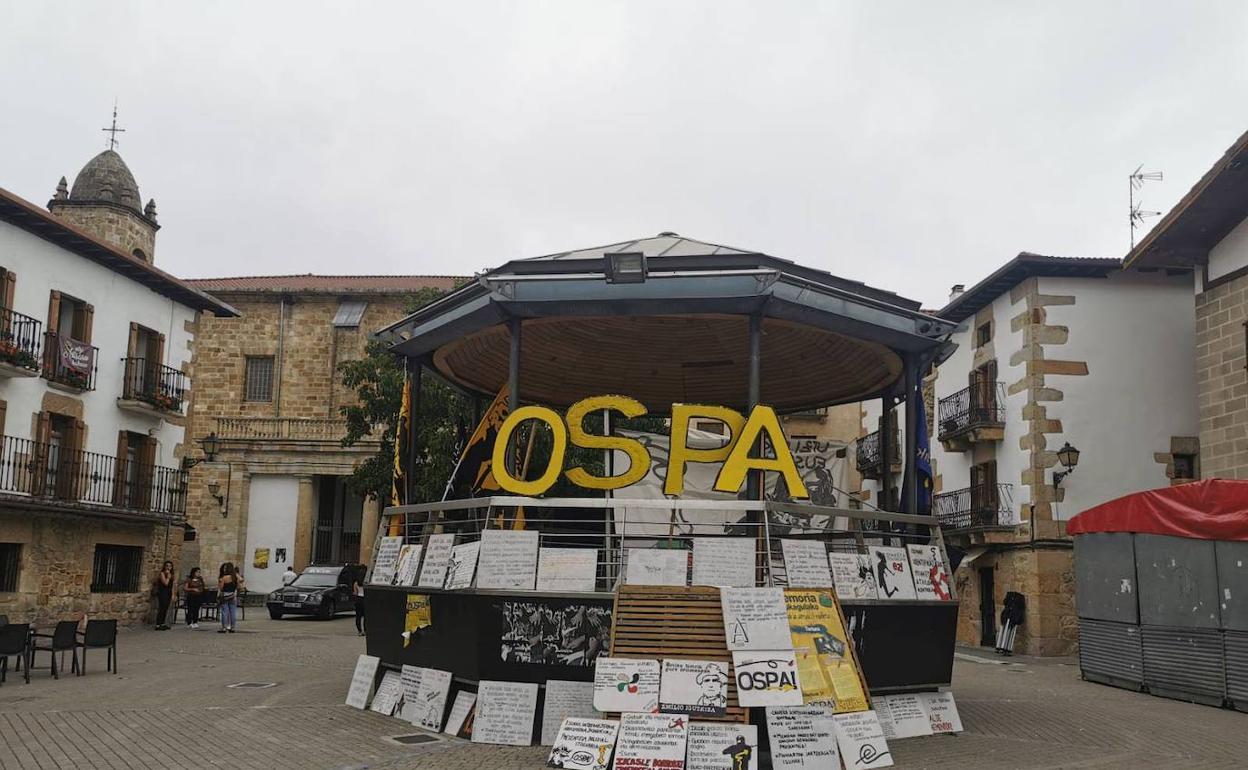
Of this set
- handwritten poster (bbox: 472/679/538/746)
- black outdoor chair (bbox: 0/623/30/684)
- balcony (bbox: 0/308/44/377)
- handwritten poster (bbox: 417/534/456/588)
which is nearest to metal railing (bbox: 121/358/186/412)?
balcony (bbox: 0/308/44/377)

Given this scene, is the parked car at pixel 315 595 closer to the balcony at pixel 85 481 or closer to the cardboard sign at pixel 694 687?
the balcony at pixel 85 481

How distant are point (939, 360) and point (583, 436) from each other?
Result: 15.3 ft

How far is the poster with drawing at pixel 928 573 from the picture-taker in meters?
10.5

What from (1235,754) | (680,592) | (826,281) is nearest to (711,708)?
(680,592)

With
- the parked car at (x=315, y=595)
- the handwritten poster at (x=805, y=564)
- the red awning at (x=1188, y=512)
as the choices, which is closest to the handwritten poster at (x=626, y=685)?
the handwritten poster at (x=805, y=564)

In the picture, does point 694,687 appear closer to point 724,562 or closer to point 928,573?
point 724,562

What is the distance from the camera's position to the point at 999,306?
91.1 feet

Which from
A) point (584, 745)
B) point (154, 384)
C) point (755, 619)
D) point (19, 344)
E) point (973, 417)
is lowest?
point (584, 745)

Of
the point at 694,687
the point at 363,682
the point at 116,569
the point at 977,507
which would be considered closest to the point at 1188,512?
the point at 694,687

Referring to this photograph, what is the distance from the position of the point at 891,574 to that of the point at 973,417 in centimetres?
1825

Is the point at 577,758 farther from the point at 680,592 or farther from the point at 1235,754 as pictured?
the point at 1235,754

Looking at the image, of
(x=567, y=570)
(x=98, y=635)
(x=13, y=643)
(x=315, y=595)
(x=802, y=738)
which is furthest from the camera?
(x=315, y=595)

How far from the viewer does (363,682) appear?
37.1 feet

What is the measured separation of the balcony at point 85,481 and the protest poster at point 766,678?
19715mm
